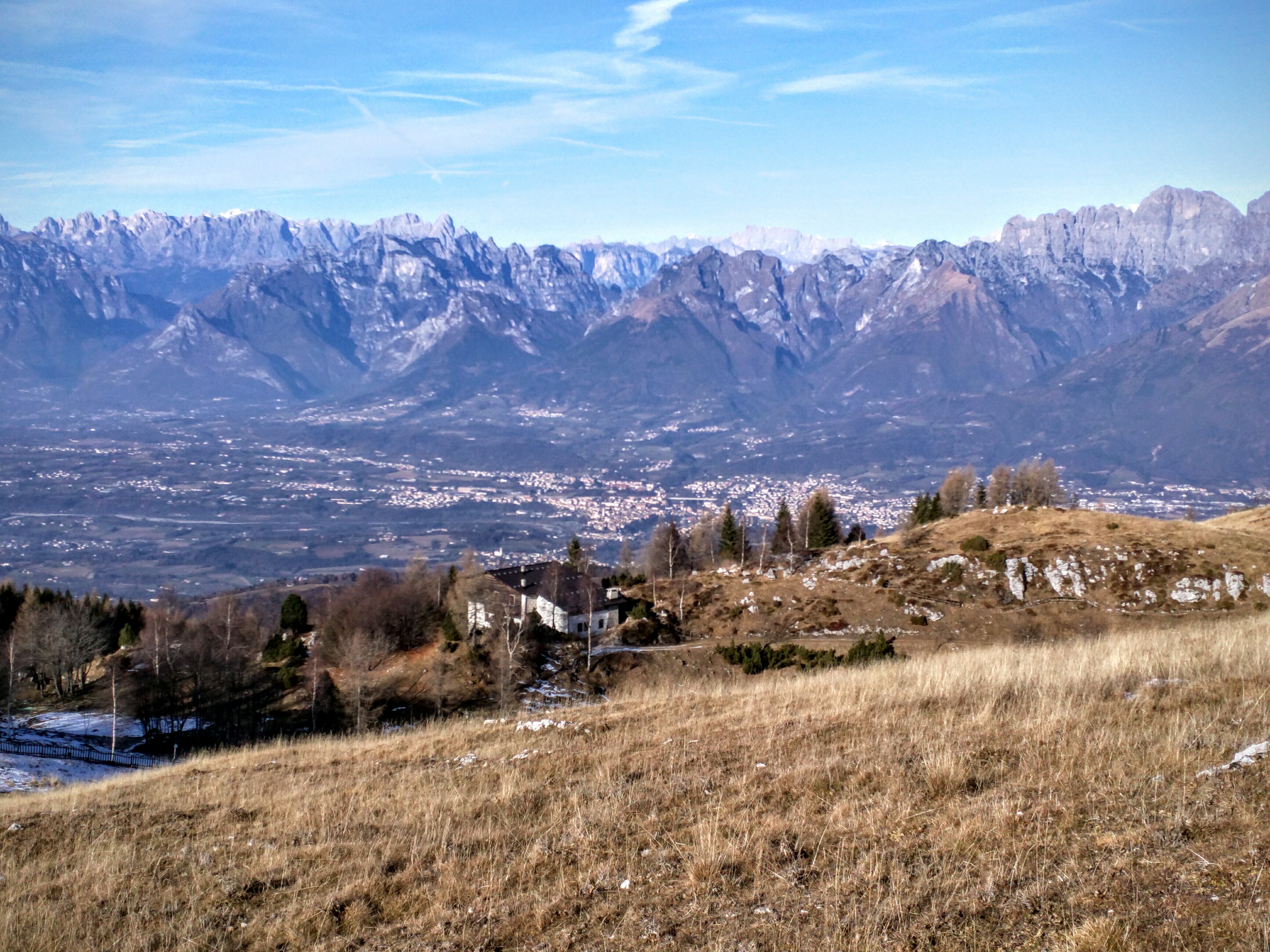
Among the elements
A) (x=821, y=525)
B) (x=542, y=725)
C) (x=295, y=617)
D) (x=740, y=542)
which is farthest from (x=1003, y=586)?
(x=295, y=617)

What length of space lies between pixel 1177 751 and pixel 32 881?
10.6 meters

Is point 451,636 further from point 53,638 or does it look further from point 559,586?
point 53,638

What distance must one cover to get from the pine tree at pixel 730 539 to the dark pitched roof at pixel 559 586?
66.5 ft

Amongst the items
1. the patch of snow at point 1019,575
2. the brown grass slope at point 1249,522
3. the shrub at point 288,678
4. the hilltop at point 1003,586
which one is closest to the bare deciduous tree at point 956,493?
the brown grass slope at point 1249,522

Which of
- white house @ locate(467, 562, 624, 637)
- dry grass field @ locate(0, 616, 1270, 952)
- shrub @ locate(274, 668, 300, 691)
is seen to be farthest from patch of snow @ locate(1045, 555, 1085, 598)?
shrub @ locate(274, 668, 300, 691)

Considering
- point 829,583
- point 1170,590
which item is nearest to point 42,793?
point 829,583

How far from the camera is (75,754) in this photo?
3238cm

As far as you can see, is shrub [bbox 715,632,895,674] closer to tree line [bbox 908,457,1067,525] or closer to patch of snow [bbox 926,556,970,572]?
patch of snow [bbox 926,556,970,572]

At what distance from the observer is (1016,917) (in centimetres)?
529

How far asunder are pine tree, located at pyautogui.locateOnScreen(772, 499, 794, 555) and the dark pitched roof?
27.7 metres

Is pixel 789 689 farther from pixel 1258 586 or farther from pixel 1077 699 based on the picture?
pixel 1258 586

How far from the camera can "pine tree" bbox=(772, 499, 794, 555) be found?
81.1 meters

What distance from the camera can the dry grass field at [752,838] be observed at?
553 cm

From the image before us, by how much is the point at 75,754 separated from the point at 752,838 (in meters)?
34.5
